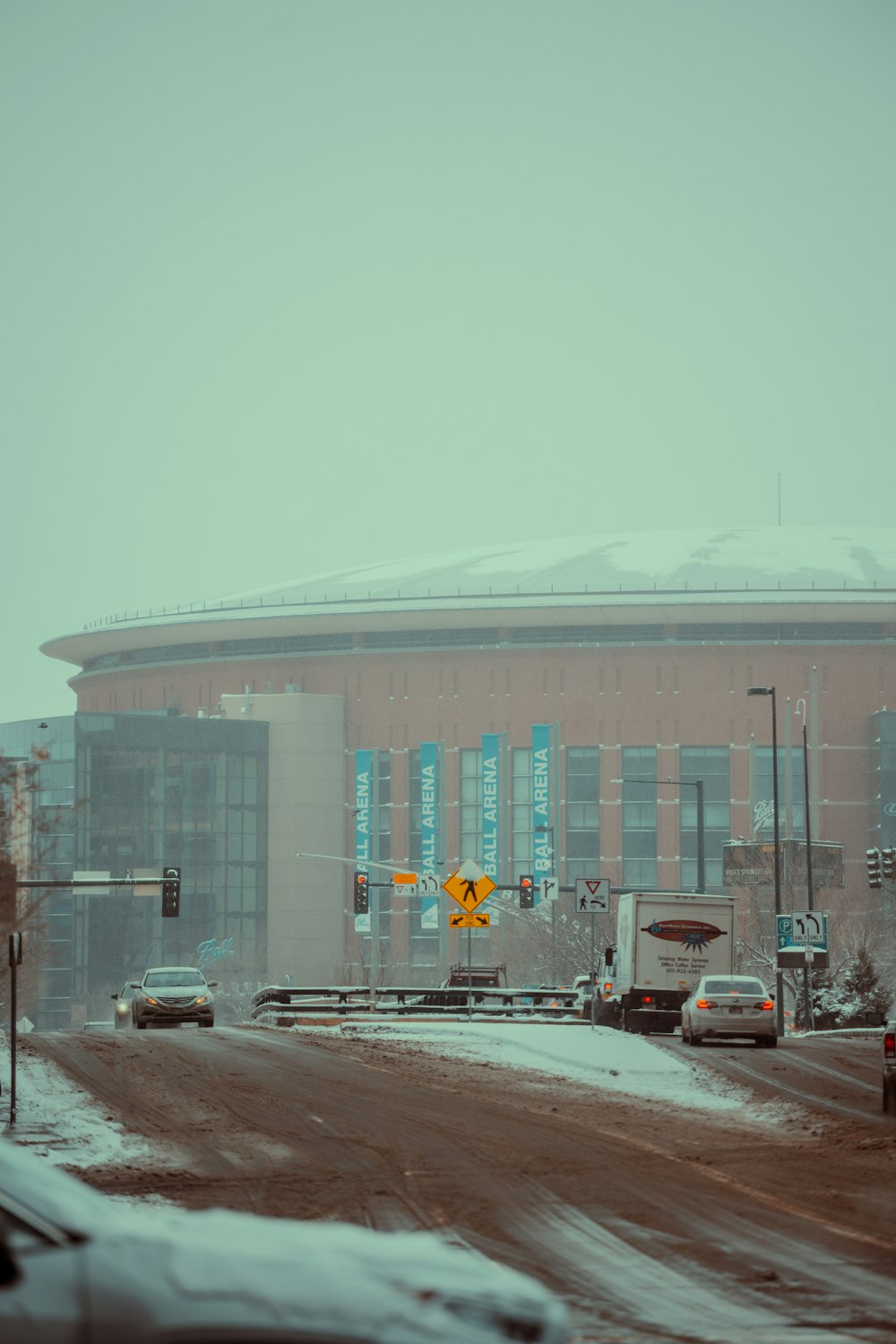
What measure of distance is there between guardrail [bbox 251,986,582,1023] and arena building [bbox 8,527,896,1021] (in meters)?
51.0

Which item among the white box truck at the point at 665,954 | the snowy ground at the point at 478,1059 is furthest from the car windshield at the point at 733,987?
the white box truck at the point at 665,954

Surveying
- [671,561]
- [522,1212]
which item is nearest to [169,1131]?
[522,1212]

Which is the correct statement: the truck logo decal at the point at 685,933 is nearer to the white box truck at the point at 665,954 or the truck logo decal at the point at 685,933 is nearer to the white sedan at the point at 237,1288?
the white box truck at the point at 665,954

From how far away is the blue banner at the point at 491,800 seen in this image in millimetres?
112250

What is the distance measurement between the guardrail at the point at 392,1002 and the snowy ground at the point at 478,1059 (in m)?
6.82

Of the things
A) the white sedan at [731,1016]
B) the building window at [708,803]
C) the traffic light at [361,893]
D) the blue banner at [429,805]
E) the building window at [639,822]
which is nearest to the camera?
the white sedan at [731,1016]

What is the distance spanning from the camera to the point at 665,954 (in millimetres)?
44625

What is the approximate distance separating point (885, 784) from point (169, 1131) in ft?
323

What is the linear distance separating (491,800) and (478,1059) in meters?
81.5

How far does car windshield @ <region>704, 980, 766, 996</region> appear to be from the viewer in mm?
37000

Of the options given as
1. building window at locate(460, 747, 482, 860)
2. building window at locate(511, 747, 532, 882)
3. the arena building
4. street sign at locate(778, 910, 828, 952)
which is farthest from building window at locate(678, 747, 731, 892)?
street sign at locate(778, 910, 828, 952)

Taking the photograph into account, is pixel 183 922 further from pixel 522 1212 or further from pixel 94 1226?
pixel 94 1226

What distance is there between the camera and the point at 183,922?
115312 mm

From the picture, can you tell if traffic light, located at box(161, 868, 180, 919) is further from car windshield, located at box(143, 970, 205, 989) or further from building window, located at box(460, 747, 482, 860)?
building window, located at box(460, 747, 482, 860)
